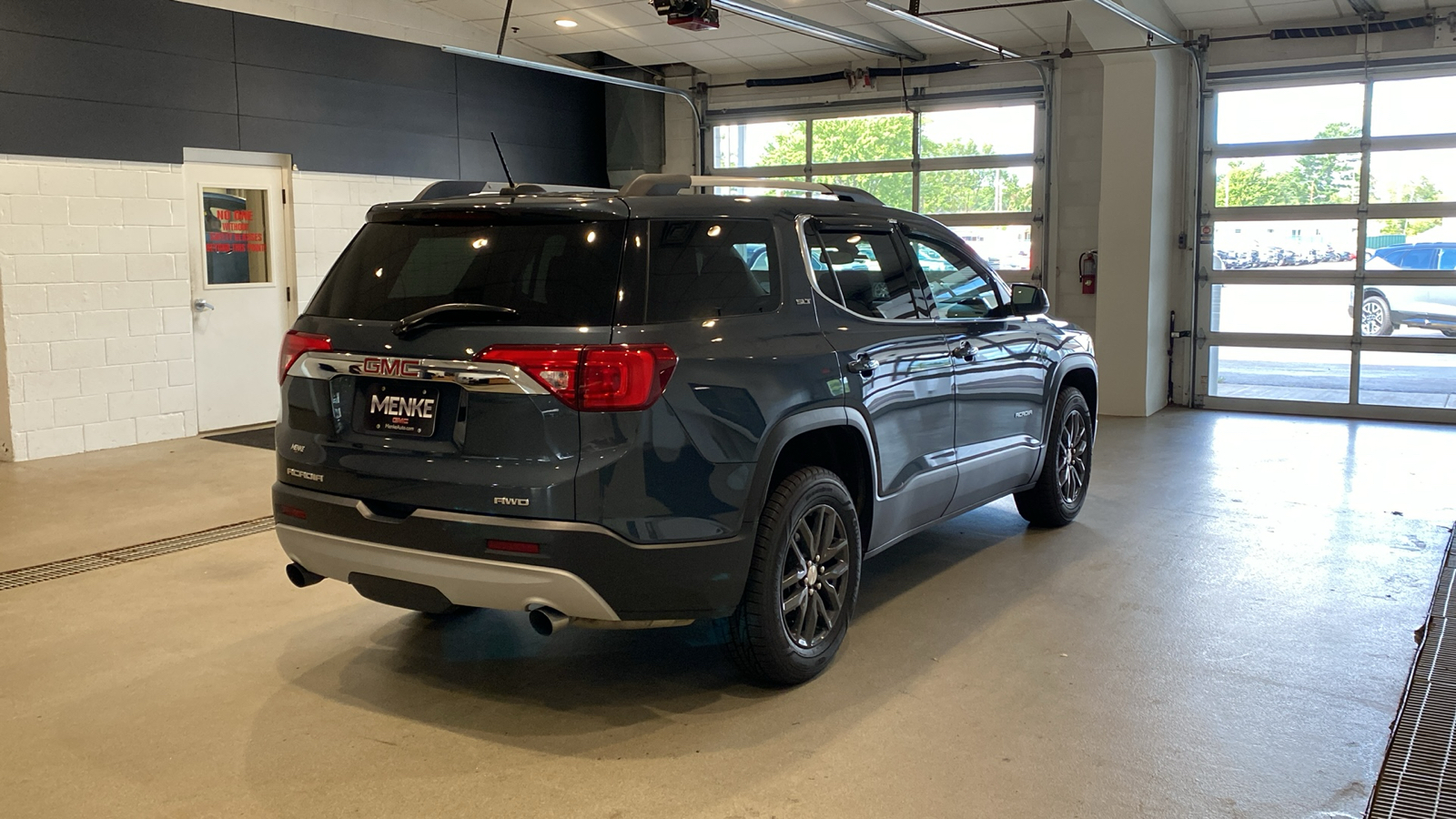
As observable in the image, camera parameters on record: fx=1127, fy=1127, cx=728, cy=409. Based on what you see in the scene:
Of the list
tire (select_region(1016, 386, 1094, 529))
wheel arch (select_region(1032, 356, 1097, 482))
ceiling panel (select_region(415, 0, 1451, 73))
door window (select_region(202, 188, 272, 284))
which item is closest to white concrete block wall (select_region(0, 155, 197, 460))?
door window (select_region(202, 188, 272, 284))

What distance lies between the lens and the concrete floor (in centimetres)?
268

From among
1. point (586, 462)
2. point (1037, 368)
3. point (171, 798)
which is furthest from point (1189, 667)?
point (171, 798)

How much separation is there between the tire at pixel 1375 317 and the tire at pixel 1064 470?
512 centimetres

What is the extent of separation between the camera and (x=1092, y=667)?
3.48m

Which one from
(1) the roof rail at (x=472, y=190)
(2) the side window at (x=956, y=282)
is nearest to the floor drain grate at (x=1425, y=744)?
(2) the side window at (x=956, y=282)

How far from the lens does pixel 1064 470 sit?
5219 millimetres

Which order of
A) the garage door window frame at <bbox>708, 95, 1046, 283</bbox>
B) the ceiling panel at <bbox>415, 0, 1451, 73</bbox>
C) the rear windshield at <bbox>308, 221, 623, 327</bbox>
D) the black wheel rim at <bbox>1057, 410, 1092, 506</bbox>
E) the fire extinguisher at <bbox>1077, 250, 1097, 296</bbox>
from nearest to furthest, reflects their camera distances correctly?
1. the rear windshield at <bbox>308, 221, 623, 327</bbox>
2. the black wheel rim at <bbox>1057, 410, 1092, 506</bbox>
3. the ceiling panel at <bbox>415, 0, 1451, 73</bbox>
4. the fire extinguisher at <bbox>1077, 250, 1097, 296</bbox>
5. the garage door window frame at <bbox>708, 95, 1046, 283</bbox>

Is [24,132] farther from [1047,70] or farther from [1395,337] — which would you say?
[1395,337]


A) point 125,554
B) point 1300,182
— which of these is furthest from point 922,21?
point 125,554

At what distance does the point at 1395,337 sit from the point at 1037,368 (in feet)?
19.5

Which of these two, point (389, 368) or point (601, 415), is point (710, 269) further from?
point (389, 368)

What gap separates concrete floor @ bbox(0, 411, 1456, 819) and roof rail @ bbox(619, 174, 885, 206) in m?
1.45

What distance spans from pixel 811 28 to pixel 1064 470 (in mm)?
4739

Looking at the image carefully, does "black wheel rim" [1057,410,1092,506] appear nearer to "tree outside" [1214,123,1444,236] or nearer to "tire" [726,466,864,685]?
"tire" [726,466,864,685]
